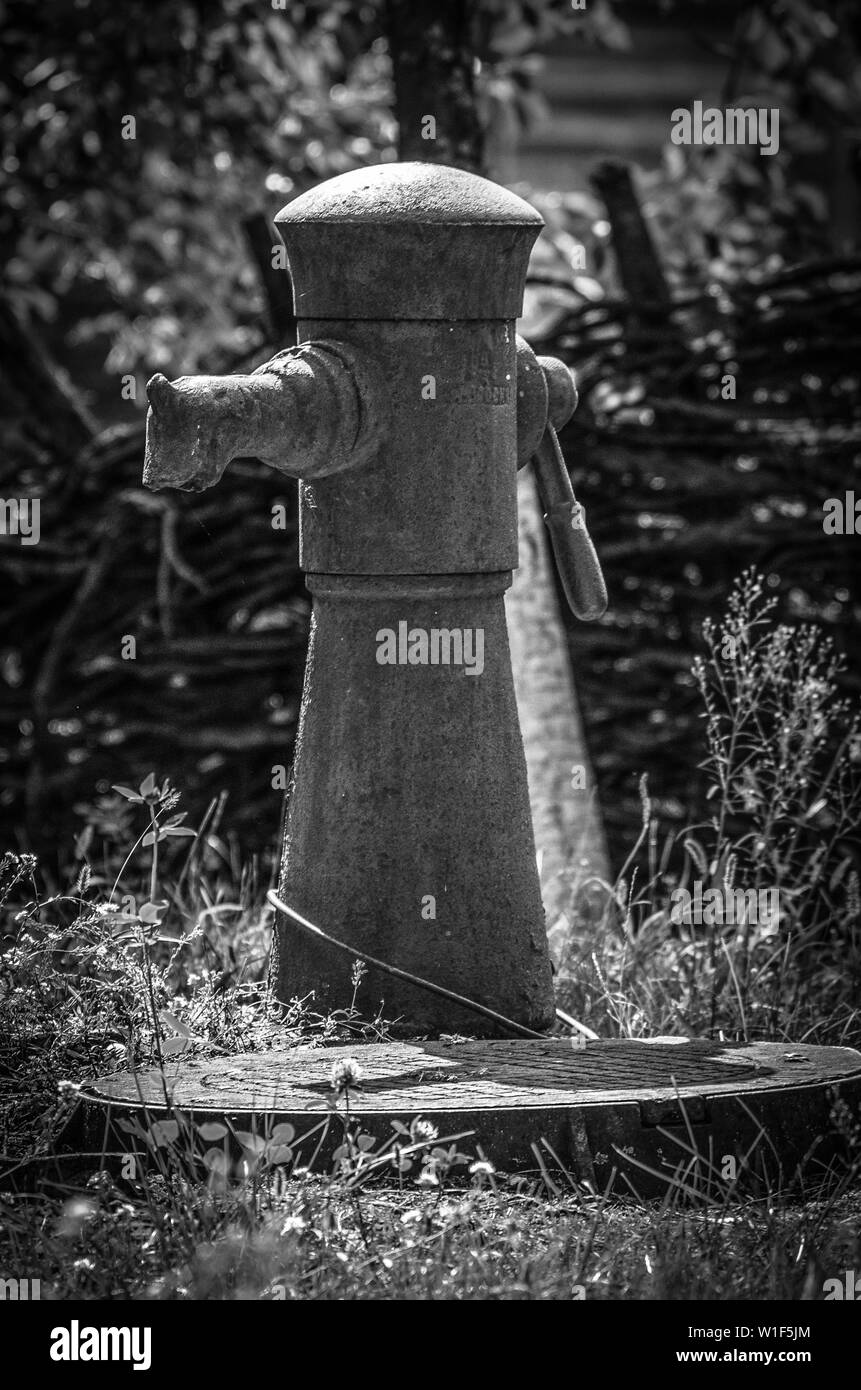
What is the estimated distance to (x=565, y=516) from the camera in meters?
3.33

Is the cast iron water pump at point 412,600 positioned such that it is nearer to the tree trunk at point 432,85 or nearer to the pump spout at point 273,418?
the pump spout at point 273,418

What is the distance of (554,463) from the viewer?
3.39m

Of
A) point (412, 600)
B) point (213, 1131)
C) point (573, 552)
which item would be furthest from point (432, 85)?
point (213, 1131)

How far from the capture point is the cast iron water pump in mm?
3027

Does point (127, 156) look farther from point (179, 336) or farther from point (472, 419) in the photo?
point (472, 419)

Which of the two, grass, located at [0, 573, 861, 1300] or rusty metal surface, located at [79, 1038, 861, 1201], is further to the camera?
rusty metal surface, located at [79, 1038, 861, 1201]

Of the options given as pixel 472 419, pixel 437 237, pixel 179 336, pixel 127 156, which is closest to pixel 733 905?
pixel 472 419

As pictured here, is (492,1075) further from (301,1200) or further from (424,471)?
(424,471)

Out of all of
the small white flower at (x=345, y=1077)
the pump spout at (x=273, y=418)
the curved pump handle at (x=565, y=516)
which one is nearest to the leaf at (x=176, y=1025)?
the small white flower at (x=345, y=1077)

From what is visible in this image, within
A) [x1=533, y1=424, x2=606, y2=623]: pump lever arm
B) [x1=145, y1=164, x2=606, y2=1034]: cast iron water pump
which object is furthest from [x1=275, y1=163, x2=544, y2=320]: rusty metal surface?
[x1=533, y1=424, x2=606, y2=623]: pump lever arm

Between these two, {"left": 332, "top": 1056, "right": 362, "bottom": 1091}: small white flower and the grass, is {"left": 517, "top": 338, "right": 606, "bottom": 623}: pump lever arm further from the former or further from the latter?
{"left": 332, "top": 1056, "right": 362, "bottom": 1091}: small white flower

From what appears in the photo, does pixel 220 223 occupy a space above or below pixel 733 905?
above

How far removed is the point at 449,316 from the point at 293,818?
2.89 ft

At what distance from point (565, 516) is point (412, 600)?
1.32 ft
